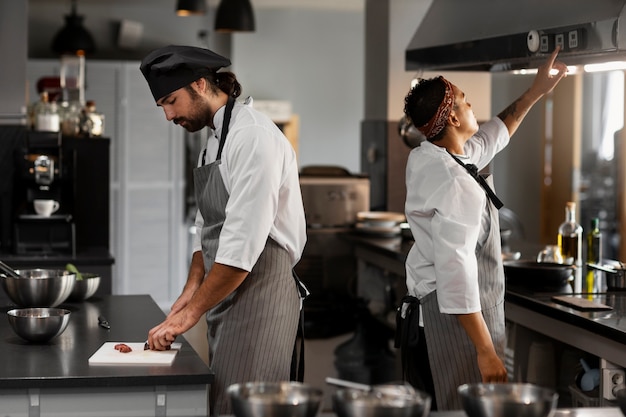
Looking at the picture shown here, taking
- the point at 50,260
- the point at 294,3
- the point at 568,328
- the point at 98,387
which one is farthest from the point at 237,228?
the point at 294,3

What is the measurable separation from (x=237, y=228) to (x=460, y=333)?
855 mm

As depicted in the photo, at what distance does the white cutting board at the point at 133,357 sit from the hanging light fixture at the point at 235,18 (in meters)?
5.06

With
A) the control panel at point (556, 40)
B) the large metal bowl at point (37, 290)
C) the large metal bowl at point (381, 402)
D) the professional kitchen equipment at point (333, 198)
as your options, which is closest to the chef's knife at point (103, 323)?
the large metal bowl at point (37, 290)

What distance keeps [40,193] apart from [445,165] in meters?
2.97

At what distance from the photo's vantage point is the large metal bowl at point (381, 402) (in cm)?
170

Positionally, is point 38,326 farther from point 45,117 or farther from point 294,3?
point 294,3

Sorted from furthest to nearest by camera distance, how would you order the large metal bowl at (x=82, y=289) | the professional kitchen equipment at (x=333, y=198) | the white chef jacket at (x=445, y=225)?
the professional kitchen equipment at (x=333, y=198) < the large metal bowl at (x=82, y=289) < the white chef jacket at (x=445, y=225)

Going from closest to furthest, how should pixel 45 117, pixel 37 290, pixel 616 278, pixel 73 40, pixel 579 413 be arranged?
pixel 579 413 → pixel 37 290 → pixel 616 278 → pixel 45 117 → pixel 73 40

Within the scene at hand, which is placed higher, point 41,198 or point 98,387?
point 41,198

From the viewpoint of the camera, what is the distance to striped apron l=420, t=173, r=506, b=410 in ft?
10.3

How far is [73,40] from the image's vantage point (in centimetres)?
938

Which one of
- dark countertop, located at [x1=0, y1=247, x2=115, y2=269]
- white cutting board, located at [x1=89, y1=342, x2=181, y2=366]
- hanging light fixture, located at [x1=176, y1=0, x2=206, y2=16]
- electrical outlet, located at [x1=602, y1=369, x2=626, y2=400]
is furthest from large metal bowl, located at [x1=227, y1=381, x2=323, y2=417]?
hanging light fixture, located at [x1=176, y1=0, x2=206, y2=16]

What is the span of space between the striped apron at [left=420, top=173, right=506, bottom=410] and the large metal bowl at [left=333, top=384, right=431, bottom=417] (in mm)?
1338

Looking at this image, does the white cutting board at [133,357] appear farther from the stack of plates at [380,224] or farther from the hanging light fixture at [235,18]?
the hanging light fixture at [235,18]
